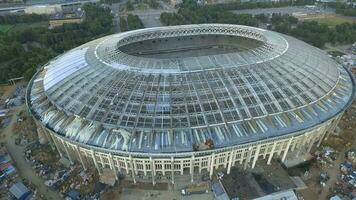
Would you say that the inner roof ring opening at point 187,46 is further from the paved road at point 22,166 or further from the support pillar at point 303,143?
the paved road at point 22,166

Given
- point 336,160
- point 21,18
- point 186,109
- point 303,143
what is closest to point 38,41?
point 21,18

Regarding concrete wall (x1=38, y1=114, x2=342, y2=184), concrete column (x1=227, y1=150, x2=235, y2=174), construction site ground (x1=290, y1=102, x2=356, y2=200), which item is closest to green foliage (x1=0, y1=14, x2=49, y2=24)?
concrete wall (x1=38, y1=114, x2=342, y2=184)

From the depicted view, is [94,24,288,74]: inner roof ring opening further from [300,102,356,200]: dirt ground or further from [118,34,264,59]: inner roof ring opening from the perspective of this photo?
[300,102,356,200]: dirt ground

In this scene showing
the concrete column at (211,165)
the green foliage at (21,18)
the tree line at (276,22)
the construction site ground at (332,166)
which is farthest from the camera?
the green foliage at (21,18)

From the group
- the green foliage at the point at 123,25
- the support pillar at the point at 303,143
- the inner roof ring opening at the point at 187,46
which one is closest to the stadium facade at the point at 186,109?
the support pillar at the point at 303,143

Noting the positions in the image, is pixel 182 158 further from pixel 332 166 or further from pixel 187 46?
pixel 187 46
